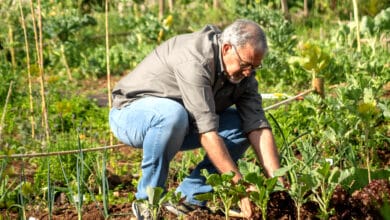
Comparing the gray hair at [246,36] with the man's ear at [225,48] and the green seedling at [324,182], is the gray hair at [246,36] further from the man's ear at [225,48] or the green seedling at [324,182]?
the green seedling at [324,182]

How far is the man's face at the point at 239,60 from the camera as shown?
3574mm

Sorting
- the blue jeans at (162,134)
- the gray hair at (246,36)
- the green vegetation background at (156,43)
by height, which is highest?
the gray hair at (246,36)

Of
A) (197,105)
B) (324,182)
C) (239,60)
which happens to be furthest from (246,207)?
(239,60)

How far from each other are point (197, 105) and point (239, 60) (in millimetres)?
287

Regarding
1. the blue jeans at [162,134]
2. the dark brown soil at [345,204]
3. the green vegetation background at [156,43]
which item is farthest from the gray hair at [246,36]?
the dark brown soil at [345,204]

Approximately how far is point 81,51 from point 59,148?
4890mm

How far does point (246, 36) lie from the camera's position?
356cm

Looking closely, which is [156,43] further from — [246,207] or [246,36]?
[246,207]

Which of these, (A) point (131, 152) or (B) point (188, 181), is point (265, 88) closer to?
(A) point (131, 152)

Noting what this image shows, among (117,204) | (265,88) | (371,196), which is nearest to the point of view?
(371,196)

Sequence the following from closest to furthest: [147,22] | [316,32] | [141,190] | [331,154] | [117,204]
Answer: [141,190]
[117,204]
[331,154]
[147,22]
[316,32]

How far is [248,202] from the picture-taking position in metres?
3.52

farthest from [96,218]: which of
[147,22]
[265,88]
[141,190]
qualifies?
[147,22]

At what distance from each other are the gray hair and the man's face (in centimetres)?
2
